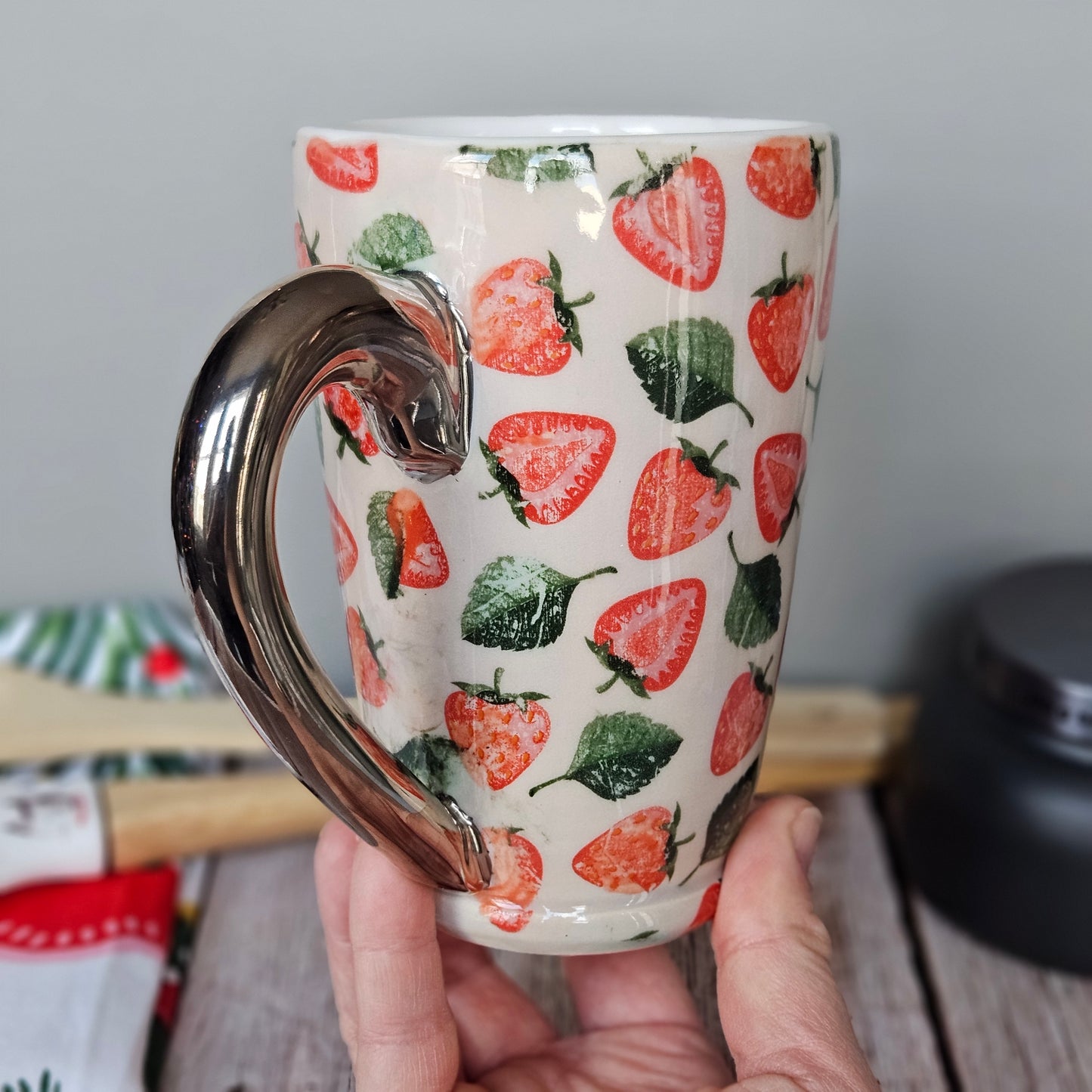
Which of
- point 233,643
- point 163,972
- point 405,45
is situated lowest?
point 163,972

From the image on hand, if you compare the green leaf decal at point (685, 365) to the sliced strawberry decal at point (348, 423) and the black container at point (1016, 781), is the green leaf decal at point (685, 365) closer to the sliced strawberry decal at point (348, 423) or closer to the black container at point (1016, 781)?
the sliced strawberry decal at point (348, 423)

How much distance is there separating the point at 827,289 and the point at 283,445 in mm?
150

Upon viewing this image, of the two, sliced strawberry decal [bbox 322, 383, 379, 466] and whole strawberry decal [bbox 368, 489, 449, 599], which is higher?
sliced strawberry decal [bbox 322, 383, 379, 466]

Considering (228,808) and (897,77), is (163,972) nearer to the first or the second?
(228,808)

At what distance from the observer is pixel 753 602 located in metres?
0.31

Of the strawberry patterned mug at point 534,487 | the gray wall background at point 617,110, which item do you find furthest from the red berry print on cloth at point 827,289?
the gray wall background at point 617,110

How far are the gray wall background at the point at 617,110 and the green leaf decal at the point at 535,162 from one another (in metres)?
0.25

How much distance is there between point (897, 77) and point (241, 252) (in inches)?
13.0

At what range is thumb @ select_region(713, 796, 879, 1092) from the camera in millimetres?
330

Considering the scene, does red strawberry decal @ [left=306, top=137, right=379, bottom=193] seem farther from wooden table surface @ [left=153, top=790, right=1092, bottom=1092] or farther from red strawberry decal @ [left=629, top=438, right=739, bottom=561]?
wooden table surface @ [left=153, top=790, right=1092, bottom=1092]

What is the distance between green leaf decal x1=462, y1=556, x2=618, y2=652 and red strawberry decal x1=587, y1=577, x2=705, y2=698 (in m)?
0.01

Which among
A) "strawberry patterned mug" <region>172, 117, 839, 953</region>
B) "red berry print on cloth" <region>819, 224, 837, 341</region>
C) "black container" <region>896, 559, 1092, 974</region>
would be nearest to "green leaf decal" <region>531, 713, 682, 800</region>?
"strawberry patterned mug" <region>172, 117, 839, 953</region>

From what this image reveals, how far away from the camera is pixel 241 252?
0.56 meters

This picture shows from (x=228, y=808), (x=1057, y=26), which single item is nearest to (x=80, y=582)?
(x=228, y=808)
